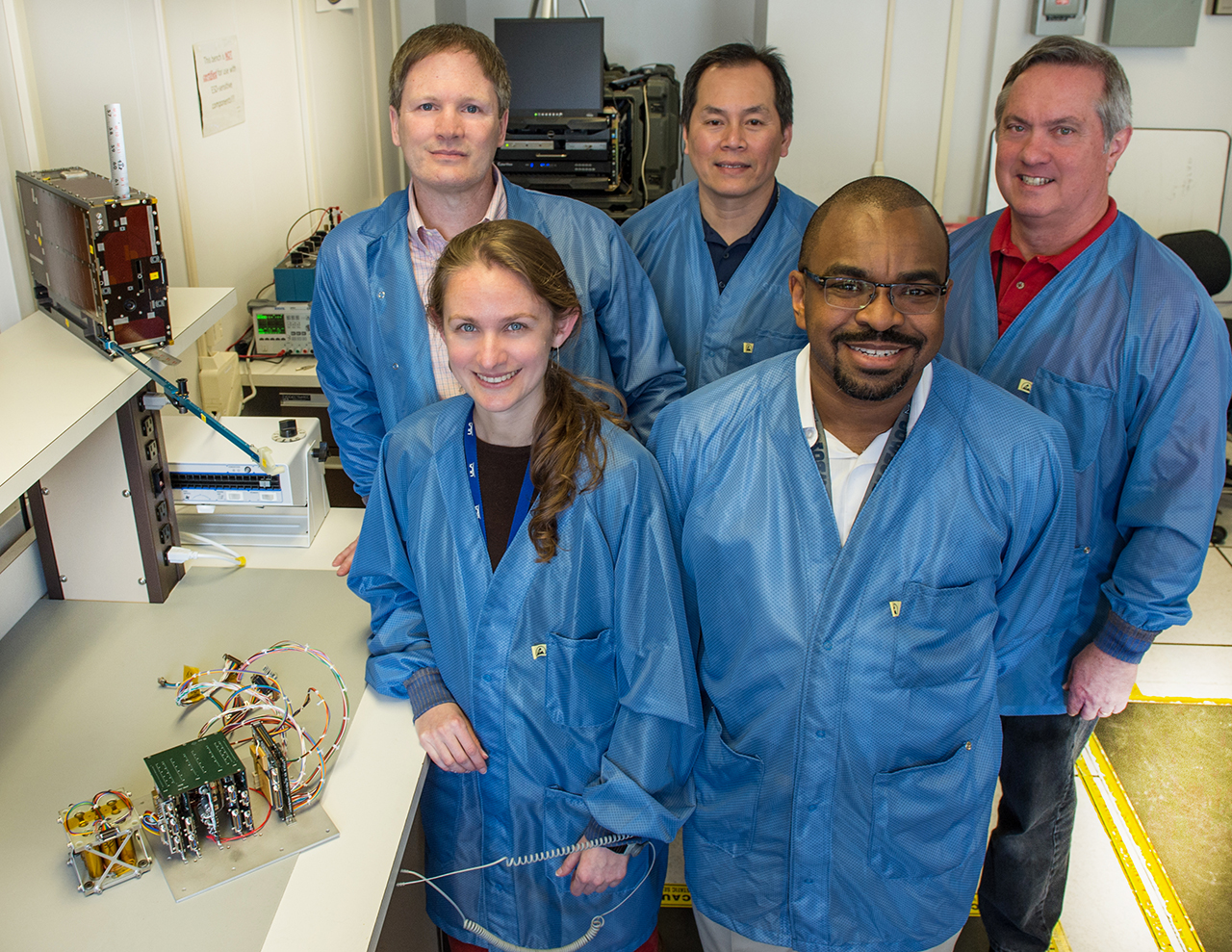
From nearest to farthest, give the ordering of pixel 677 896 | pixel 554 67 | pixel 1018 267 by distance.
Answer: pixel 1018 267
pixel 677 896
pixel 554 67

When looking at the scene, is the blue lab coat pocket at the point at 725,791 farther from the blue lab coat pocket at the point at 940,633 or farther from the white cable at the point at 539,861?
the blue lab coat pocket at the point at 940,633

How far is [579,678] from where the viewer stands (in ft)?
4.16

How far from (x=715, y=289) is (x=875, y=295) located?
78cm

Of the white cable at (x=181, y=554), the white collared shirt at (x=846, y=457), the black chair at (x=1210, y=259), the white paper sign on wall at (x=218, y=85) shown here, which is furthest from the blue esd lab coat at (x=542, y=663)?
the black chair at (x=1210, y=259)

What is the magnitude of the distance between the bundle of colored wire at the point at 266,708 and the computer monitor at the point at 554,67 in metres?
2.35

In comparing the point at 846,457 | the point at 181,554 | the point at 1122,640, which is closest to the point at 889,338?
the point at 846,457

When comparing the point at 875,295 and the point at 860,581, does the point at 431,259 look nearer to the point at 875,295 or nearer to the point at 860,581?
the point at 875,295

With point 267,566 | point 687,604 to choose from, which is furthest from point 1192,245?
point 267,566

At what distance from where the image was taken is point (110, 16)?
6.97 feet

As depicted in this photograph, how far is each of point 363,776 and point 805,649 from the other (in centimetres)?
60

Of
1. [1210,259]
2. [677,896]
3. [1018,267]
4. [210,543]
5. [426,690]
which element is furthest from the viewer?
[1210,259]

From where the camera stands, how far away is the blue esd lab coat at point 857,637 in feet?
4.00

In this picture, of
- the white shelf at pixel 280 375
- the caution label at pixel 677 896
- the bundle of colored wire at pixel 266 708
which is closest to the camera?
the bundle of colored wire at pixel 266 708

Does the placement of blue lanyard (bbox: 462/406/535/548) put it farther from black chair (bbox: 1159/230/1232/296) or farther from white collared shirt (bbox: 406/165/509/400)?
black chair (bbox: 1159/230/1232/296)
